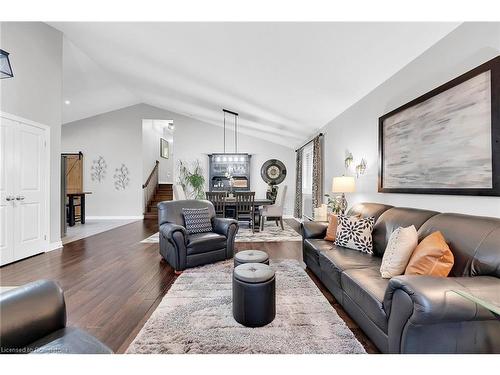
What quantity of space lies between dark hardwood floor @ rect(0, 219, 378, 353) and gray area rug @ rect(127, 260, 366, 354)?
0.13 m

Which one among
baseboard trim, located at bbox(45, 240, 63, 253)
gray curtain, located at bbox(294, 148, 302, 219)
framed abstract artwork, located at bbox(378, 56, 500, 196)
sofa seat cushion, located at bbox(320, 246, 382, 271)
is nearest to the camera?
framed abstract artwork, located at bbox(378, 56, 500, 196)

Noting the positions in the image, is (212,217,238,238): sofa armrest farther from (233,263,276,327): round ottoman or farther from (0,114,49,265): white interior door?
(0,114,49,265): white interior door

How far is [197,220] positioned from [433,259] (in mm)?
2876

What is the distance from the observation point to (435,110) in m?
2.15

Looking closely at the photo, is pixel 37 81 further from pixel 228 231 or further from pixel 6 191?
pixel 228 231

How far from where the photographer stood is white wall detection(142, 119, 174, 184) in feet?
27.2

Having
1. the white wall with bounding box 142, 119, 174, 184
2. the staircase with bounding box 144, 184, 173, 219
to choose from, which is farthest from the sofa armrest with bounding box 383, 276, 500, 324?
the white wall with bounding box 142, 119, 174, 184

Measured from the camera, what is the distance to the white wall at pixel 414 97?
1758mm

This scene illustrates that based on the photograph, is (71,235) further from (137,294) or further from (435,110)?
(435,110)

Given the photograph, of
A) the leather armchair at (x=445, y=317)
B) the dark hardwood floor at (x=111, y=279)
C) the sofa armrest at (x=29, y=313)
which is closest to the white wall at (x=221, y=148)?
the dark hardwood floor at (x=111, y=279)

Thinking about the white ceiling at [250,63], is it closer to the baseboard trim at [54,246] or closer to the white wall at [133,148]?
the white wall at [133,148]

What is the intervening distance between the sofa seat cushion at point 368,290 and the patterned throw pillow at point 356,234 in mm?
536

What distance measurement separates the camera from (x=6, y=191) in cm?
335

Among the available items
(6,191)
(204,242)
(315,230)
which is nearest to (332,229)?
(315,230)
